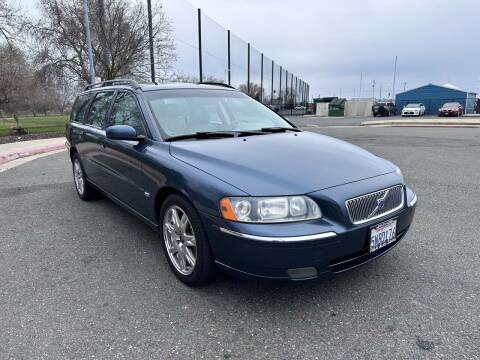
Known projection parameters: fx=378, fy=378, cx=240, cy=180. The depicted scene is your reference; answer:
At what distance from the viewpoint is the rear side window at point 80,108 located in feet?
17.9

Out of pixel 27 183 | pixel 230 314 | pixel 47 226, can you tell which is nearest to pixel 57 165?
pixel 27 183

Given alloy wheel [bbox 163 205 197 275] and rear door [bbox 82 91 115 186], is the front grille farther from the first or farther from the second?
rear door [bbox 82 91 115 186]

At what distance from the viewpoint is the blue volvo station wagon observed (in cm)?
246

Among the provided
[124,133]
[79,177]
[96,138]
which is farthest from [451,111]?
[124,133]

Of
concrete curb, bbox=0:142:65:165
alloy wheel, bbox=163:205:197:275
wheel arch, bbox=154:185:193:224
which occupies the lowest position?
concrete curb, bbox=0:142:65:165

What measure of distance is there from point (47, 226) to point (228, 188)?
3037 millimetres

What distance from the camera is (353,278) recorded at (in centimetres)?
312

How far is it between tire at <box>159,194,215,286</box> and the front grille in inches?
41.4

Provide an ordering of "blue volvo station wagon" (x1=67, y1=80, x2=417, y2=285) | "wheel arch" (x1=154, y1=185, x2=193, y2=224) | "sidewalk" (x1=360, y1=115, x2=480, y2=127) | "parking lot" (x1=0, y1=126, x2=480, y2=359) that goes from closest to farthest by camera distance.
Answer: "parking lot" (x1=0, y1=126, x2=480, y2=359), "blue volvo station wagon" (x1=67, y1=80, x2=417, y2=285), "wheel arch" (x1=154, y1=185, x2=193, y2=224), "sidewalk" (x1=360, y1=115, x2=480, y2=127)

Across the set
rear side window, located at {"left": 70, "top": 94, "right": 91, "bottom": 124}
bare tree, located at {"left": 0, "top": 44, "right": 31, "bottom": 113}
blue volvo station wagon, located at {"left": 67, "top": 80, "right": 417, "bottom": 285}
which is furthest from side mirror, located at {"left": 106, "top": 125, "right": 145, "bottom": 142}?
bare tree, located at {"left": 0, "top": 44, "right": 31, "bottom": 113}

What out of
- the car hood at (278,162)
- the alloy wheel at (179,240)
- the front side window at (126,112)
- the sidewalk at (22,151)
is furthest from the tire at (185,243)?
the sidewalk at (22,151)

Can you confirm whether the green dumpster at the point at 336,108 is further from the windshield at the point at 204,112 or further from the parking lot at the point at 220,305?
the windshield at the point at 204,112

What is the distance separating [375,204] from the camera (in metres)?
2.73

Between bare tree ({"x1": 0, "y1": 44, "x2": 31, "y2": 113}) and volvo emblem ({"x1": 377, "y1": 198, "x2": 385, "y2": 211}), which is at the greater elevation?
bare tree ({"x1": 0, "y1": 44, "x2": 31, "y2": 113})
